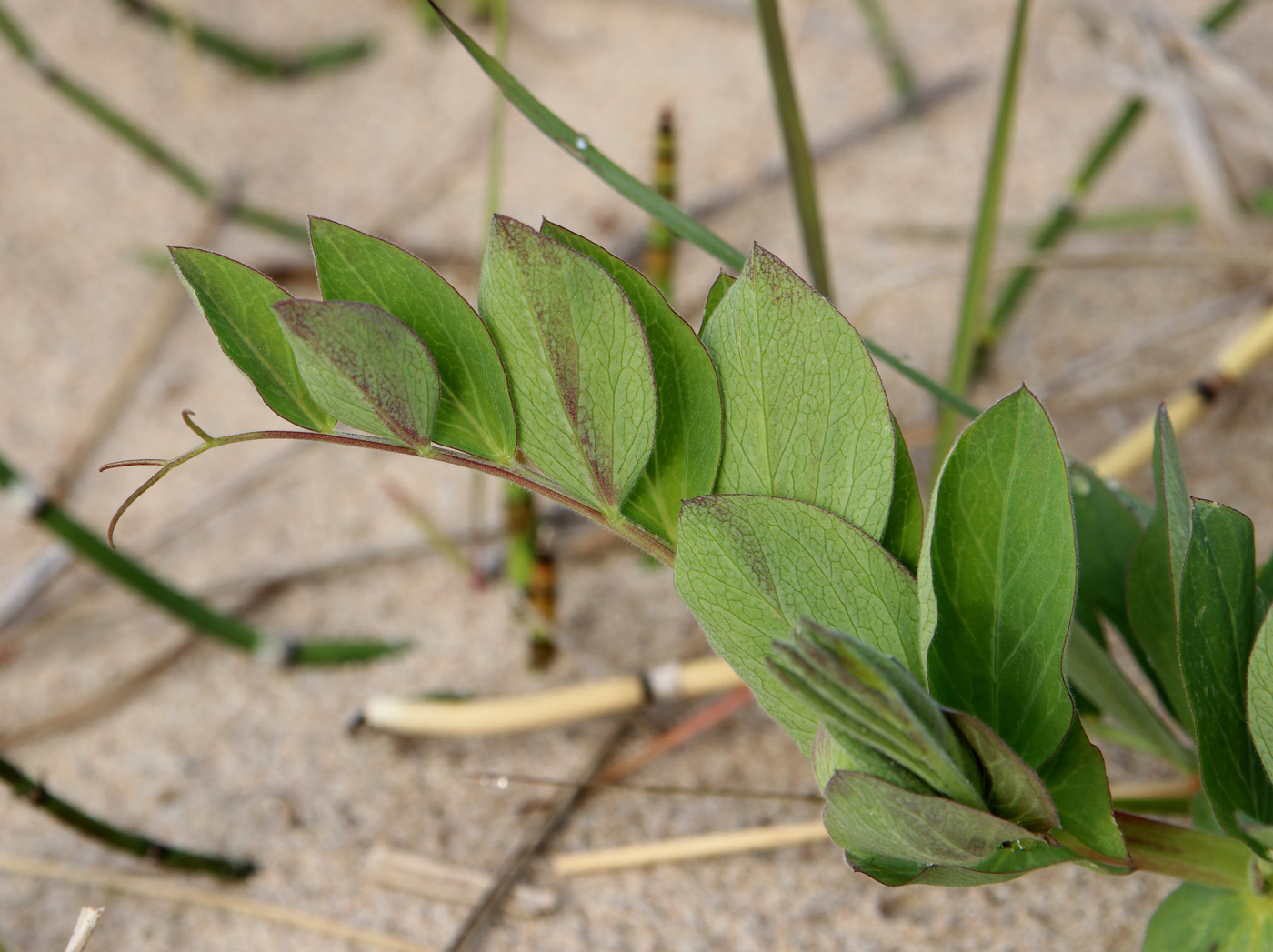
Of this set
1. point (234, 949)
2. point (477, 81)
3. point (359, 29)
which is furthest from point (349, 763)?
point (359, 29)

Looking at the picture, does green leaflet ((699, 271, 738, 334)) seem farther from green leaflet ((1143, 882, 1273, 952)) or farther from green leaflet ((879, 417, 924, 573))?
green leaflet ((1143, 882, 1273, 952))

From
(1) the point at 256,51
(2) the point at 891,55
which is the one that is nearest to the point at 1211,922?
(2) the point at 891,55

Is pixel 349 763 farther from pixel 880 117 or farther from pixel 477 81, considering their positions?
pixel 477 81

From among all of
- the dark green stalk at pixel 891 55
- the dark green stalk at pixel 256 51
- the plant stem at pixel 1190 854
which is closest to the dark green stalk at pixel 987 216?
the plant stem at pixel 1190 854

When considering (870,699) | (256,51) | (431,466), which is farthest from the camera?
(256,51)

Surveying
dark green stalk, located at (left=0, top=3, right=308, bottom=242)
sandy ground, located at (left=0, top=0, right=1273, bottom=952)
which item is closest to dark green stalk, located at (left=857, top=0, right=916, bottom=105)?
sandy ground, located at (left=0, top=0, right=1273, bottom=952)

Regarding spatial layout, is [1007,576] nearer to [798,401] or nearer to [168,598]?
[798,401]
